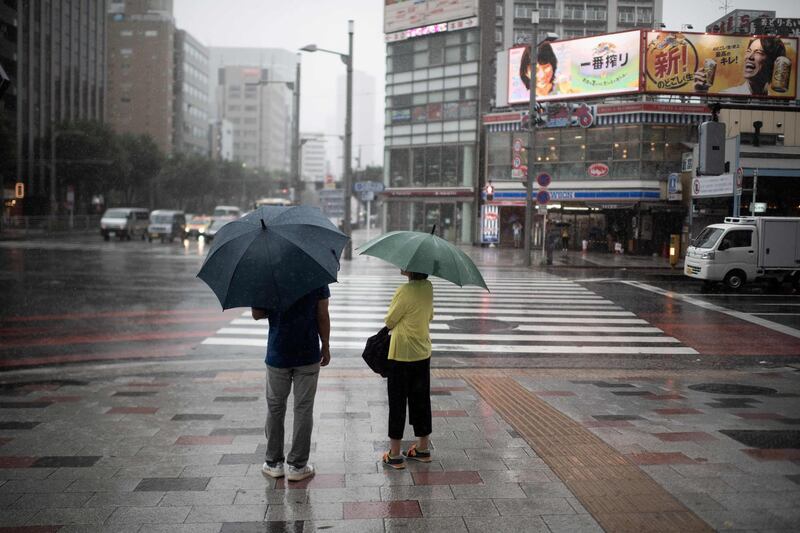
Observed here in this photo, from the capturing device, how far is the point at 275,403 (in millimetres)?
5320

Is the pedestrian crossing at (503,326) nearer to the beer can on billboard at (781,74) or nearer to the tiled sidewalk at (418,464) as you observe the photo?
the tiled sidewalk at (418,464)

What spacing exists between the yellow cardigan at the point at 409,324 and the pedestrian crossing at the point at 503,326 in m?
5.58

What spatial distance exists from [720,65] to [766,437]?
131 ft

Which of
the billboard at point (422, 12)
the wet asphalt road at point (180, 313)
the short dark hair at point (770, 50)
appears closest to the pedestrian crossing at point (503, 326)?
the wet asphalt road at point (180, 313)

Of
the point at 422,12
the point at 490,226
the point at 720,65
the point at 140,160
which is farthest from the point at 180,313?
the point at 140,160

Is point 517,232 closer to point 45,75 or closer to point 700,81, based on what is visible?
point 700,81

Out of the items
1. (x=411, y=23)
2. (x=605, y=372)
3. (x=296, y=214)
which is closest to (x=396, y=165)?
(x=411, y=23)

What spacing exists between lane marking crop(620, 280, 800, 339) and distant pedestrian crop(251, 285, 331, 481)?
11600mm

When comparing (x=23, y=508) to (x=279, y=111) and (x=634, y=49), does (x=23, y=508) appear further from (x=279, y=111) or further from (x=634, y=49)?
(x=279, y=111)

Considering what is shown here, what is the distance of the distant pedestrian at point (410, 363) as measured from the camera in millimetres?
5684

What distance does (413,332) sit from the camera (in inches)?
224

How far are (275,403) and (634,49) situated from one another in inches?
1569

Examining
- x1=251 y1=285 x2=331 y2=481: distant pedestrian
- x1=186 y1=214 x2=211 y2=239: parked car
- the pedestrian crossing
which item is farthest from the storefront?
x1=251 y1=285 x2=331 y2=481: distant pedestrian

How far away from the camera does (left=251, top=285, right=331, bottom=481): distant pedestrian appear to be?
5.21 metres
